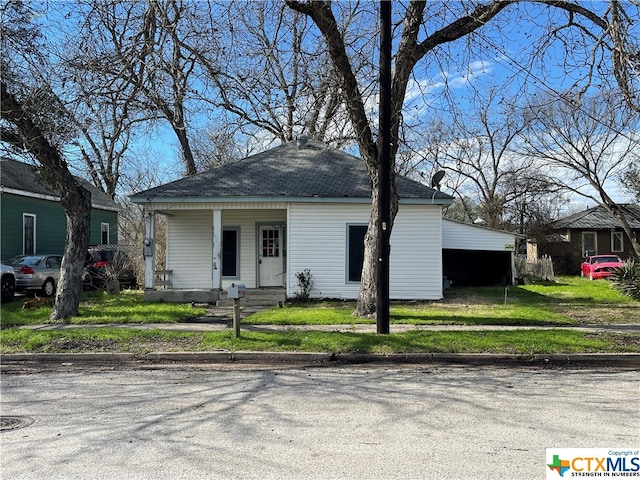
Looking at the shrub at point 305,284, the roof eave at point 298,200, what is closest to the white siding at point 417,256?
the roof eave at point 298,200

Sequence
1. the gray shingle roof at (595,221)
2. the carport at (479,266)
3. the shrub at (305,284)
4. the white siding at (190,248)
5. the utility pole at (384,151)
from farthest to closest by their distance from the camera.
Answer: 1. the gray shingle roof at (595,221)
2. the carport at (479,266)
3. the white siding at (190,248)
4. the shrub at (305,284)
5. the utility pole at (384,151)

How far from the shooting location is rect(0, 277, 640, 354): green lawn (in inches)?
363

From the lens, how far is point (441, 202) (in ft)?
54.0

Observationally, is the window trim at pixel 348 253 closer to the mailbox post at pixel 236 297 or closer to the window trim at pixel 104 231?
the mailbox post at pixel 236 297

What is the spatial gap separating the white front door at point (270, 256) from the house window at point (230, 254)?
0.81 meters

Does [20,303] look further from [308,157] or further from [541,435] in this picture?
[541,435]

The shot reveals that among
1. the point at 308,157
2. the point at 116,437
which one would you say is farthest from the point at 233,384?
the point at 308,157

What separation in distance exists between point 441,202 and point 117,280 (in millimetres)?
11696

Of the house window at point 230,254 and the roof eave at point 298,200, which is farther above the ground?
the roof eave at point 298,200

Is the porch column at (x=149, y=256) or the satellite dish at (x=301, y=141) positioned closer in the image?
the porch column at (x=149, y=256)

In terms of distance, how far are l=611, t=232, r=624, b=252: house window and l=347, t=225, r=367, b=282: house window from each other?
99.6 feet

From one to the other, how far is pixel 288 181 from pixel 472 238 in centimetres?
907

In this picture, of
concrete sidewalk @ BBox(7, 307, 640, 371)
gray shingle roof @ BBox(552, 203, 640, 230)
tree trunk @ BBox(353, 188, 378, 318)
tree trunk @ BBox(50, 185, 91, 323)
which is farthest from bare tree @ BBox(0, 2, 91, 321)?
gray shingle roof @ BBox(552, 203, 640, 230)

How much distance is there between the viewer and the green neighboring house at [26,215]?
21219 millimetres
